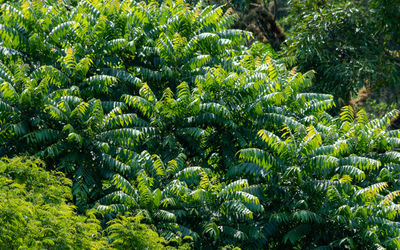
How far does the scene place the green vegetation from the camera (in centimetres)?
1234

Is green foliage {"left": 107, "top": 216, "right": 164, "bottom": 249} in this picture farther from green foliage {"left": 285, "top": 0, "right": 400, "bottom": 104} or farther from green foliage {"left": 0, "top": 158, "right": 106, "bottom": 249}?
green foliage {"left": 285, "top": 0, "right": 400, "bottom": 104}

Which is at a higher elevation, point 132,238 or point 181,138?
point 181,138

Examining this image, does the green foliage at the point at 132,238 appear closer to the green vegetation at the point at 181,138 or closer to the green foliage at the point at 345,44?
the green vegetation at the point at 181,138

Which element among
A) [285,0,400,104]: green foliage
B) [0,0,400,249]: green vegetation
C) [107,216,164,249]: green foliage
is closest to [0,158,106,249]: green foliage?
[107,216,164,249]: green foliage

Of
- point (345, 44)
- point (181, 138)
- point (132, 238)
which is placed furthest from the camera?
point (345, 44)

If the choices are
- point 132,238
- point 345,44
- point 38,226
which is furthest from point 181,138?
point 345,44

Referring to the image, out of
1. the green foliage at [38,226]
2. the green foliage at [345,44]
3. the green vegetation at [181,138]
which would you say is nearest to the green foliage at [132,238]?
the green foliage at [38,226]

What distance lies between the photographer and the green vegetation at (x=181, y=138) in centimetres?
1234

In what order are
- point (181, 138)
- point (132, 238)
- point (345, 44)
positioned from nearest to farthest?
point (132, 238), point (181, 138), point (345, 44)

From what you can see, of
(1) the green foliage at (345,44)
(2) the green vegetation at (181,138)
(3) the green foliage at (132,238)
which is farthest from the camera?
(1) the green foliage at (345,44)

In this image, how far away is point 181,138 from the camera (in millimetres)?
14844

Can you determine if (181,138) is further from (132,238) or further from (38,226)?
(38,226)

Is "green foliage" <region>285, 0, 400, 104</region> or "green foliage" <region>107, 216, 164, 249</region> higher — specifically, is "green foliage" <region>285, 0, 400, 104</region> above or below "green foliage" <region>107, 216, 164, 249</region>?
above

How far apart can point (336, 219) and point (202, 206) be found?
2681 mm
